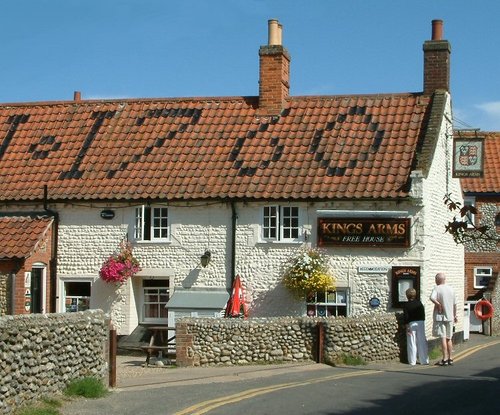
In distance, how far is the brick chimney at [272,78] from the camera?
29.0 metres

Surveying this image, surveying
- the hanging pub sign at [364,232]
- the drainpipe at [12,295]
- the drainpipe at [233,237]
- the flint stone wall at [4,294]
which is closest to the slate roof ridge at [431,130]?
the hanging pub sign at [364,232]

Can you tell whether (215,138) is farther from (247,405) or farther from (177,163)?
(247,405)

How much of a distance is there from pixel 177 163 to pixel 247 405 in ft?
44.6

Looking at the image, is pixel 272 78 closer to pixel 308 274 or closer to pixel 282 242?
pixel 282 242

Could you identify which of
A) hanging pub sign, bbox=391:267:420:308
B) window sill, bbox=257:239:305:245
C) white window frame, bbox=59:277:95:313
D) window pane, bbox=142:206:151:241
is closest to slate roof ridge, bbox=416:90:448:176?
hanging pub sign, bbox=391:267:420:308

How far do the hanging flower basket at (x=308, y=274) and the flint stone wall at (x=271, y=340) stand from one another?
9.16 feet

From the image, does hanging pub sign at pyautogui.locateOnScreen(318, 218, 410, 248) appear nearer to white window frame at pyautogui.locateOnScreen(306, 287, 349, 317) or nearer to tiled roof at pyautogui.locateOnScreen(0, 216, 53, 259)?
white window frame at pyautogui.locateOnScreen(306, 287, 349, 317)

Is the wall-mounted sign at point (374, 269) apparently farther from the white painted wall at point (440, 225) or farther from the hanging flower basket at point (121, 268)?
the hanging flower basket at point (121, 268)

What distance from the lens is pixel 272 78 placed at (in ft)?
95.3

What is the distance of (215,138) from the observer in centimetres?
2867

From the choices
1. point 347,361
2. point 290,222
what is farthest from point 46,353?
point 290,222

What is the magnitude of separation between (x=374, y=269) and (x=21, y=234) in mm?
9152

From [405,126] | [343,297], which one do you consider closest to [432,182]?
[405,126]

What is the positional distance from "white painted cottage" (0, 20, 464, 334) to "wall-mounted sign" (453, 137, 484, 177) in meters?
0.60
